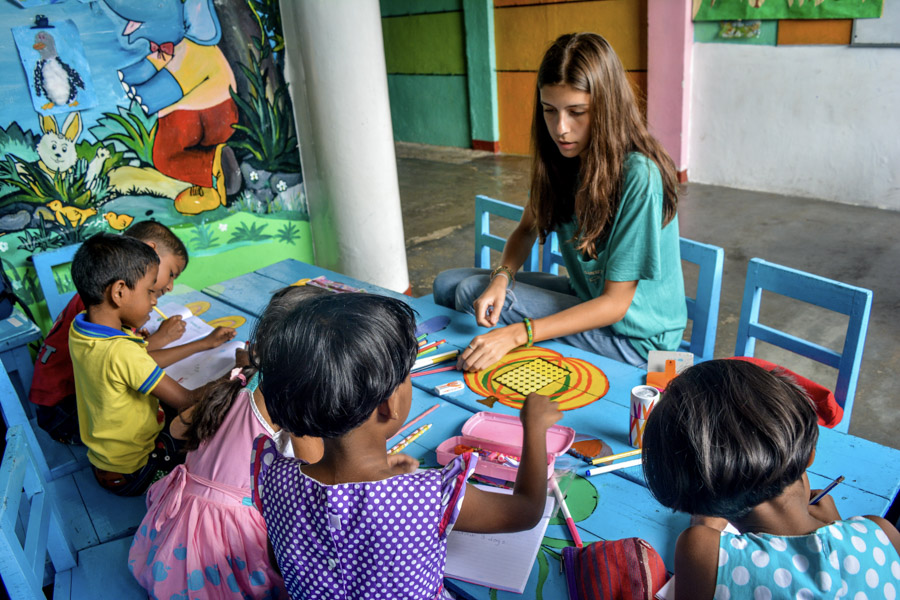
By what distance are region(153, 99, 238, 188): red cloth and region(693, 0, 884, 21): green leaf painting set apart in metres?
3.71

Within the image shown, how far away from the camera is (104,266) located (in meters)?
1.77

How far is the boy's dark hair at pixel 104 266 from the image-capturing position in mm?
1762

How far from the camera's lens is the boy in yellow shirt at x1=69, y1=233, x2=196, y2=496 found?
166 cm

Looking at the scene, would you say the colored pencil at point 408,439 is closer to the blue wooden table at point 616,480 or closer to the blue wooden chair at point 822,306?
the blue wooden table at point 616,480

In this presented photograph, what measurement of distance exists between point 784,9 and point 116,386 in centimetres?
499

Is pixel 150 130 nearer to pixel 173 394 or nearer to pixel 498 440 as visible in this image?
pixel 173 394

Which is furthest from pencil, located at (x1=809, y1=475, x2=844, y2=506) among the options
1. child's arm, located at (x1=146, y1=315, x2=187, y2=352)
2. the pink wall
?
the pink wall

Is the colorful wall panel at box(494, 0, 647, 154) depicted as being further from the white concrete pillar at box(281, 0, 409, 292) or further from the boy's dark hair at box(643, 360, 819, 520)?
the boy's dark hair at box(643, 360, 819, 520)

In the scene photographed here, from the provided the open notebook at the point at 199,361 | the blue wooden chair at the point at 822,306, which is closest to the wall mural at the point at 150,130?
the open notebook at the point at 199,361

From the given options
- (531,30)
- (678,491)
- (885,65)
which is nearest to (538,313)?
(678,491)

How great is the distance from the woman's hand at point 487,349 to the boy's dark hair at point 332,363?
705mm

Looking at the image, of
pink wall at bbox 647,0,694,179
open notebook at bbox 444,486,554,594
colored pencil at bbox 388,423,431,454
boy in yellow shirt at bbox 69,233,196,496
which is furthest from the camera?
pink wall at bbox 647,0,694,179

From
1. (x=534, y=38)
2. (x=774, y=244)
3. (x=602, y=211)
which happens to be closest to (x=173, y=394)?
(x=602, y=211)

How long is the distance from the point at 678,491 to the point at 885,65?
186 inches
